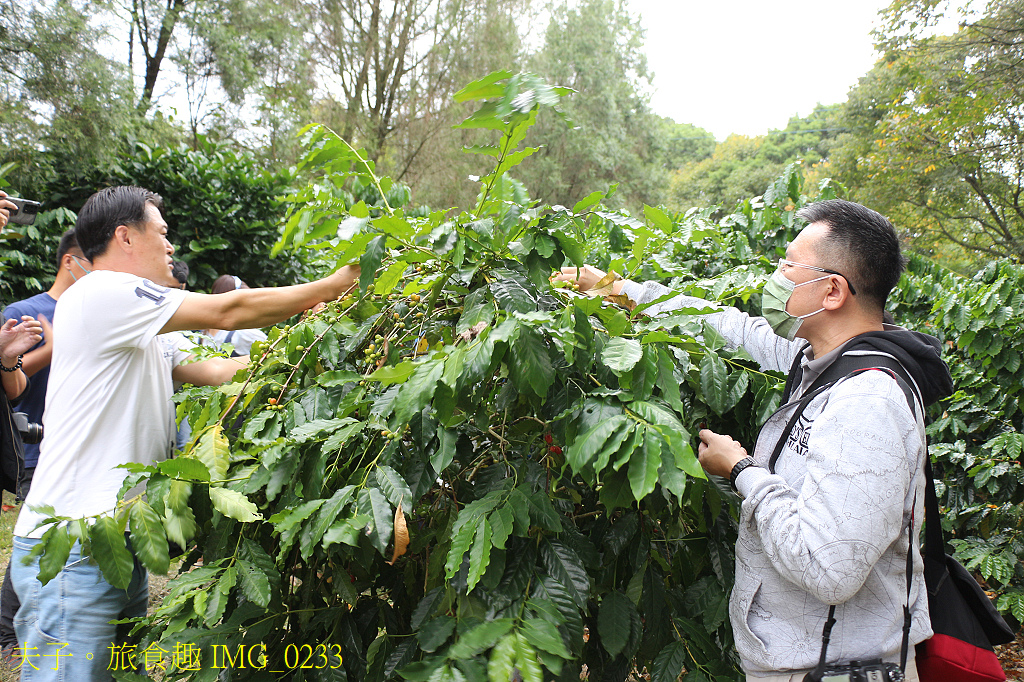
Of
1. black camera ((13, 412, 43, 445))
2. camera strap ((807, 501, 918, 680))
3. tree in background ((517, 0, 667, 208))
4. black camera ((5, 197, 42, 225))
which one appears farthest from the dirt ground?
tree in background ((517, 0, 667, 208))

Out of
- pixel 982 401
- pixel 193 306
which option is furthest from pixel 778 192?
pixel 193 306

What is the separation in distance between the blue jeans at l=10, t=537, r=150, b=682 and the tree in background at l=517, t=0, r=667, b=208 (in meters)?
22.0

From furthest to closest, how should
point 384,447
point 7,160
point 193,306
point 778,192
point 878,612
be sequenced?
1. point 7,160
2. point 778,192
3. point 193,306
4. point 384,447
5. point 878,612

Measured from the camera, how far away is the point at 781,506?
1.40 m

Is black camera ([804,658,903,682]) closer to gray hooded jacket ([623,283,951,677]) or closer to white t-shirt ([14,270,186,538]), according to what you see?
gray hooded jacket ([623,283,951,677])

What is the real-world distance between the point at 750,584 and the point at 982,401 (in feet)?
11.5

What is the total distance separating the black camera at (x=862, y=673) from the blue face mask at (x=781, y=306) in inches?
32.6

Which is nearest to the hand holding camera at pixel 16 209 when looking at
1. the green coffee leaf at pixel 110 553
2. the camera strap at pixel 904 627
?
the green coffee leaf at pixel 110 553

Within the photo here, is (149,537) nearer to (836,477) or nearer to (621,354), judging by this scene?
(621,354)

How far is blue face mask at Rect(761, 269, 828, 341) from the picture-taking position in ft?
5.80

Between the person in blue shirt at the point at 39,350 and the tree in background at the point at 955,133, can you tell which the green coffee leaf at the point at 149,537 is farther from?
the tree in background at the point at 955,133

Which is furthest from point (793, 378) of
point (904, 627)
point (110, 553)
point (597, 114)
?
point (597, 114)

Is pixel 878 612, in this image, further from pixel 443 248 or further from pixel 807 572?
pixel 443 248

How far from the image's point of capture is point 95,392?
80.5 inches
